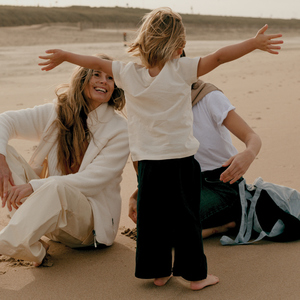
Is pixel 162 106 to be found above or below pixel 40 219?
above

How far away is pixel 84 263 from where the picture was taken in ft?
9.95

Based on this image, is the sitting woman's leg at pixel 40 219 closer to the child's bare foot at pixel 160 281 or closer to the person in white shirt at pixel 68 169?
the person in white shirt at pixel 68 169

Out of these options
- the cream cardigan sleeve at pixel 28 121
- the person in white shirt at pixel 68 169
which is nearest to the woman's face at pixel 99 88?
the person in white shirt at pixel 68 169

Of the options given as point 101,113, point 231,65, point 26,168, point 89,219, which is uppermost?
point 101,113

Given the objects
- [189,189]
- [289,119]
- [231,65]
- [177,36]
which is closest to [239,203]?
[189,189]

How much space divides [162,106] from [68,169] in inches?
41.6

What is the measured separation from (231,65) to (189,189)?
48.7 ft

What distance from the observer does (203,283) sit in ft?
8.69

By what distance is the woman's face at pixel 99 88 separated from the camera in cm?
329

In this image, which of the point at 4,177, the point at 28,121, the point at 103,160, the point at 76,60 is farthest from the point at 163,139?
the point at 28,121

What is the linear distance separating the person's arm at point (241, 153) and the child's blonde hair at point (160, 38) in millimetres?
602

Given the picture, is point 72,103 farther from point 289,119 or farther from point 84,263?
point 289,119

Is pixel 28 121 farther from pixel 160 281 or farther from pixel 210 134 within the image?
pixel 160 281

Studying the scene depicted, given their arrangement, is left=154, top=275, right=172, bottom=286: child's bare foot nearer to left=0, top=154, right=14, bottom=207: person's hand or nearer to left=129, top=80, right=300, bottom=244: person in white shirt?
left=129, top=80, right=300, bottom=244: person in white shirt
